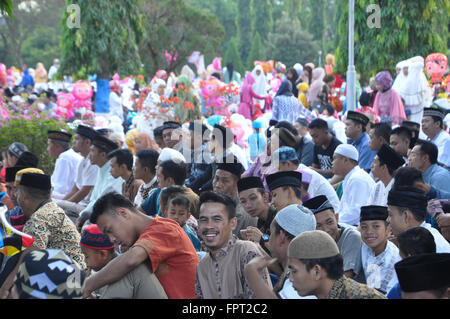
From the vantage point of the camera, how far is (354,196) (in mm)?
7086

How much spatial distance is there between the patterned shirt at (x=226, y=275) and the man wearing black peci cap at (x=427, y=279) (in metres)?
1.10

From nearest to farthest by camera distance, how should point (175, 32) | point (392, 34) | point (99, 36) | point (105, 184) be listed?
point (105, 184) → point (392, 34) → point (99, 36) → point (175, 32)

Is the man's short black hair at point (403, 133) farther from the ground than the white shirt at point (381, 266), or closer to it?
farther from the ground

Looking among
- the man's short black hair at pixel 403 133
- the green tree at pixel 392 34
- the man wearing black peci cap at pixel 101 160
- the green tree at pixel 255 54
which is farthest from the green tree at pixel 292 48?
the man's short black hair at pixel 403 133

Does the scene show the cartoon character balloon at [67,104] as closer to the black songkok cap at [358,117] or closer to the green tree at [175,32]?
the black songkok cap at [358,117]

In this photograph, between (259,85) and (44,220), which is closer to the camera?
(44,220)

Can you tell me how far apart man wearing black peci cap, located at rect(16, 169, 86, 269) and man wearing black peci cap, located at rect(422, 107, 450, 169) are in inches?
193

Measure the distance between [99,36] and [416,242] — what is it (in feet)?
48.9

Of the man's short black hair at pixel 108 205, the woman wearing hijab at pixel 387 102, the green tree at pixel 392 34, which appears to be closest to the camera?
the man's short black hair at pixel 108 205

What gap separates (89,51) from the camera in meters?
18.4

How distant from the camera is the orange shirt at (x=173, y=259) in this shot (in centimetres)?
443

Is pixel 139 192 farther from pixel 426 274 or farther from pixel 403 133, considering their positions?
pixel 426 274

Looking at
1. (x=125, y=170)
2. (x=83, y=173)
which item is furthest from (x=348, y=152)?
(x=83, y=173)
